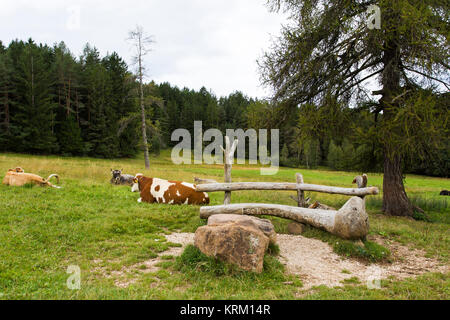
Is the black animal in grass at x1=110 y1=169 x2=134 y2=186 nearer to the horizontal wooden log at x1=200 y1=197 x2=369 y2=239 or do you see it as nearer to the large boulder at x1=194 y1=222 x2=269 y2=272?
the horizontal wooden log at x1=200 y1=197 x2=369 y2=239

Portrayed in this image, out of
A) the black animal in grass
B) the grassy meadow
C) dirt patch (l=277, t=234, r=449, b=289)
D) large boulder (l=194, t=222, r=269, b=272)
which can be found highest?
the black animal in grass

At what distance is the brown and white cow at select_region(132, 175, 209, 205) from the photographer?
10.2 metres

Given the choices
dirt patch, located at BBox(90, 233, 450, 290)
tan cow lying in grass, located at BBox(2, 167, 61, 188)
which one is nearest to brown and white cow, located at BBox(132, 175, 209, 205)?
dirt patch, located at BBox(90, 233, 450, 290)

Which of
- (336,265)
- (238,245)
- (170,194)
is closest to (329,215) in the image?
(336,265)

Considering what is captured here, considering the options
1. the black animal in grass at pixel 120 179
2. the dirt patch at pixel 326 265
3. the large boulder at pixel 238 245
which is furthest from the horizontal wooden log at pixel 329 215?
the black animal in grass at pixel 120 179

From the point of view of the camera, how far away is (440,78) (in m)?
9.91

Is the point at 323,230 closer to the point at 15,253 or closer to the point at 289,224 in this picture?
the point at 289,224

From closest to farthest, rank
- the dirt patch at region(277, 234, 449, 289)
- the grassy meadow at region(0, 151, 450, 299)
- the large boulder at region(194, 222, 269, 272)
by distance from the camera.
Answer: the grassy meadow at region(0, 151, 450, 299), the large boulder at region(194, 222, 269, 272), the dirt patch at region(277, 234, 449, 289)

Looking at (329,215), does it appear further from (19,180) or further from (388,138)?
(19,180)

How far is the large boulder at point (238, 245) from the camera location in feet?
15.6

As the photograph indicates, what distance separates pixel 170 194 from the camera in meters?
10.2

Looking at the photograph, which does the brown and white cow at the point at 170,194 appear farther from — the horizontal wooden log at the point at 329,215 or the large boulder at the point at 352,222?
the large boulder at the point at 352,222

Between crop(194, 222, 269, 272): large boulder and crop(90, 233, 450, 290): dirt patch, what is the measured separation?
0.83 m

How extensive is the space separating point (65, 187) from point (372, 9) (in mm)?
13032
